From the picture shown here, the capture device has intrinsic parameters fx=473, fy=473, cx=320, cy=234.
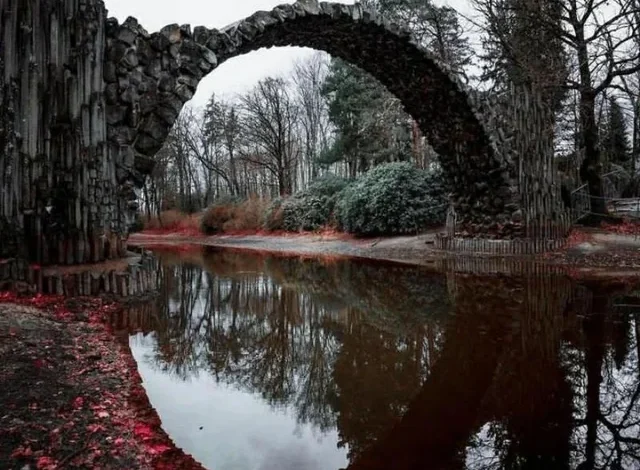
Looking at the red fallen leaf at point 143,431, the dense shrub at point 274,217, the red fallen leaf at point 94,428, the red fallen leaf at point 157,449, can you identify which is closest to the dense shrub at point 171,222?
the dense shrub at point 274,217

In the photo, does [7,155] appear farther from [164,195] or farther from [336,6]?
[164,195]

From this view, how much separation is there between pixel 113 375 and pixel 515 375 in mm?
3255

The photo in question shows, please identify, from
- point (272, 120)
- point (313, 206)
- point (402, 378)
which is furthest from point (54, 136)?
point (272, 120)

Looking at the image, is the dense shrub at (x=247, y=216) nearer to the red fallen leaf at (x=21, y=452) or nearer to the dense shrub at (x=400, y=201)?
the dense shrub at (x=400, y=201)

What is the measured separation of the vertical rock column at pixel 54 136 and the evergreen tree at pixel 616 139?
2809 centimetres

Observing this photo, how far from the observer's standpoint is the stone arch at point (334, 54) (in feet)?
26.5

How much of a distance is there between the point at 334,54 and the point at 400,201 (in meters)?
6.30

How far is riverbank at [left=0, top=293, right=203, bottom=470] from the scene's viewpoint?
241 cm

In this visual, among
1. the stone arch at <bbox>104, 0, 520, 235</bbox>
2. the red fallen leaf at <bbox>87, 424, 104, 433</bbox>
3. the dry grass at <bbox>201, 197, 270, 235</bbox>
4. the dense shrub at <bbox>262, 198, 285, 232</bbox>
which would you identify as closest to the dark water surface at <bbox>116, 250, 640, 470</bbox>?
the red fallen leaf at <bbox>87, 424, 104, 433</bbox>

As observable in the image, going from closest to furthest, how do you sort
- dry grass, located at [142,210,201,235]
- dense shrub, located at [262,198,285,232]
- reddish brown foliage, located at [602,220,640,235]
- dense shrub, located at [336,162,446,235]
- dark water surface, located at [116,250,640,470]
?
dark water surface, located at [116,250,640,470] → reddish brown foliage, located at [602,220,640,235] → dense shrub, located at [336,162,446,235] → dense shrub, located at [262,198,285,232] → dry grass, located at [142,210,201,235]

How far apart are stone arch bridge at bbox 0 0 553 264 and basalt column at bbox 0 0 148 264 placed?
0.01 meters

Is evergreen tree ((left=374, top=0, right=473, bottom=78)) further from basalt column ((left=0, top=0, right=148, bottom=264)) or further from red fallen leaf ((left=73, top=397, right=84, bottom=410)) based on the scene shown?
red fallen leaf ((left=73, top=397, right=84, bottom=410))

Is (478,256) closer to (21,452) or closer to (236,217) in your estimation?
(21,452)

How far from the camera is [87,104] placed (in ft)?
24.4
